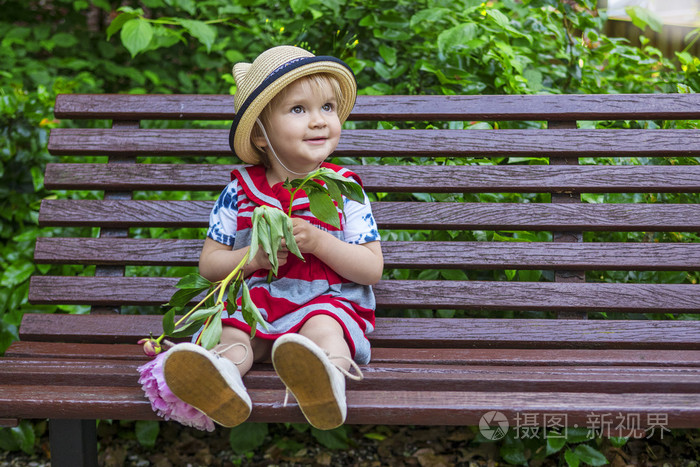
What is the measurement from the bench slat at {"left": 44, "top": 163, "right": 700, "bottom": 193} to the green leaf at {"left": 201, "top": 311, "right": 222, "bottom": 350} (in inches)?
33.6

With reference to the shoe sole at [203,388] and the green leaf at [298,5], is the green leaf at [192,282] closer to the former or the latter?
the shoe sole at [203,388]

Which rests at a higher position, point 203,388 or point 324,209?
point 324,209

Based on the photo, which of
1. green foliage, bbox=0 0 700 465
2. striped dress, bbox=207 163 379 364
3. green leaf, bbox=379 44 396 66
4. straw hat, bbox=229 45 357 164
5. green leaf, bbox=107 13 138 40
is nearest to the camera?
straw hat, bbox=229 45 357 164

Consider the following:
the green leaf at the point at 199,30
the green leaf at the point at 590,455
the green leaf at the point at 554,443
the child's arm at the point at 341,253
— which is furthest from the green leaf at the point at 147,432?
the green leaf at the point at 199,30

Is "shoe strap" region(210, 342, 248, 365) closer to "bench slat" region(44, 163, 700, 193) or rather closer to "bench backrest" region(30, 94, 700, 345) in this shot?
"bench backrest" region(30, 94, 700, 345)

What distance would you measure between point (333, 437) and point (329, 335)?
894 mm

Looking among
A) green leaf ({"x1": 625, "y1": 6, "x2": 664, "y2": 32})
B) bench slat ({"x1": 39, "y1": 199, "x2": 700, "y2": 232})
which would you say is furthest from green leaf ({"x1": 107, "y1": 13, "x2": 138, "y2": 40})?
green leaf ({"x1": 625, "y1": 6, "x2": 664, "y2": 32})

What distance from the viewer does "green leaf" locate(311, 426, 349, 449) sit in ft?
8.29

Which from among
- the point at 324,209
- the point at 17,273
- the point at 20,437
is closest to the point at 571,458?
the point at 324,209

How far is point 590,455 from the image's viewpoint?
227cm

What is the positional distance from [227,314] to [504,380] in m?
0.79

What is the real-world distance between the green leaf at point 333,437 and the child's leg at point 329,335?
76 centimetres

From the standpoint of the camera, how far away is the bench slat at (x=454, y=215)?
7.68 feet

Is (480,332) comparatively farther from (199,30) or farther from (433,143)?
(199,30)
